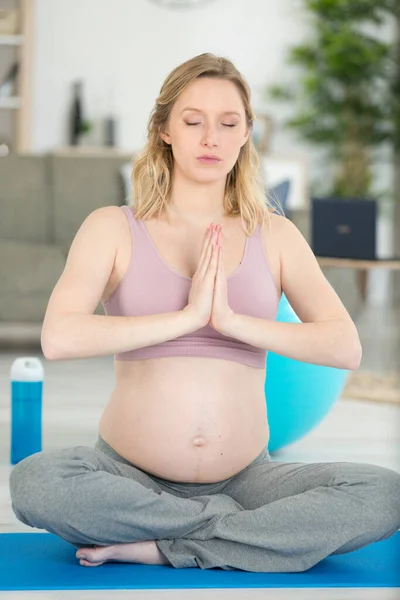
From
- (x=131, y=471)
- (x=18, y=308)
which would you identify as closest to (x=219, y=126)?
(x=131, y=471)

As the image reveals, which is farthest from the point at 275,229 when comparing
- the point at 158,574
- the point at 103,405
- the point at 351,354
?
the point at 103,405

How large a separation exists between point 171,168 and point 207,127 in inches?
6.3

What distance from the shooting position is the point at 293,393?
2.78 m

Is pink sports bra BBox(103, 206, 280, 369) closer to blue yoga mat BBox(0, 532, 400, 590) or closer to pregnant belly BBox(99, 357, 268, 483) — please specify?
pregnant belly BBox(99, 357, 268, 483)

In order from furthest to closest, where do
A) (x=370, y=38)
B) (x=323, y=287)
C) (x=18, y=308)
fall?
(x=370, y=38) → (x=18, y=308) → (x=323, y=287)

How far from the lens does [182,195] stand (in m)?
2.04

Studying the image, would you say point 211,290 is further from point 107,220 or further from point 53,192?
point 53,192

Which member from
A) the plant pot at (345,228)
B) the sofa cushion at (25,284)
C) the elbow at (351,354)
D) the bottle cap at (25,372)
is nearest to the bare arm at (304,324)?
the elbow at (351,354)

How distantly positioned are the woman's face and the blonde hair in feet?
0.09

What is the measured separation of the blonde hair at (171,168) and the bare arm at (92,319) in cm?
12

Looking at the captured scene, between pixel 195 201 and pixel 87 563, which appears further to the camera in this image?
pixel 195 201

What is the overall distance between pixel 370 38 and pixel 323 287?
6356 millimetres

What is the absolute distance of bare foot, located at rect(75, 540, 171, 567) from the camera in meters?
1.80

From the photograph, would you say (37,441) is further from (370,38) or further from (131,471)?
(370,38)
